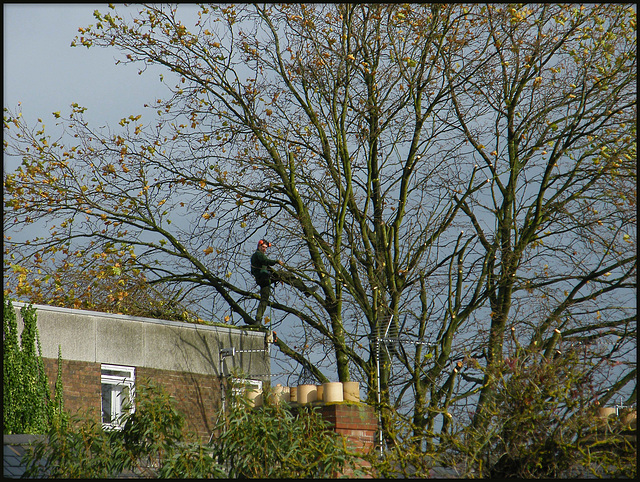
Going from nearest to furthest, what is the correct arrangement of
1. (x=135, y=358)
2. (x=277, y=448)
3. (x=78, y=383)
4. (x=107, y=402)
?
(x=277, y=448)
(x=78, y=383)
(x=107, y=402)
(x=135, y=358)

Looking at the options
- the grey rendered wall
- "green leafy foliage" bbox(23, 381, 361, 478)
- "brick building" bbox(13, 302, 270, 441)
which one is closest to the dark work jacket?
"brick building" bbox(13, 302, 270, 441)

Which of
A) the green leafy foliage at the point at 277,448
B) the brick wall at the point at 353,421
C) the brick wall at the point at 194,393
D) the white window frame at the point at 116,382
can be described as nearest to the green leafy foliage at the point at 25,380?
the white window frame at the point at 116,382

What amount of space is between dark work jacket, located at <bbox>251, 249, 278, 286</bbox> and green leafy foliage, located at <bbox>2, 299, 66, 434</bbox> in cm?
448

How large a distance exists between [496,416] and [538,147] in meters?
10.4

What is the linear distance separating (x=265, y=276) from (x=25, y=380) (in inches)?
200

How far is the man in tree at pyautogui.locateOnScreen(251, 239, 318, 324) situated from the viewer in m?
16.9

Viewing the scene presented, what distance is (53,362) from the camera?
49.2ft

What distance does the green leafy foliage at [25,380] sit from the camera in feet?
47.6

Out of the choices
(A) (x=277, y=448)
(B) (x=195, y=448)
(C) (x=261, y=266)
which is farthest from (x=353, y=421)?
(C) (x=261, y=266)

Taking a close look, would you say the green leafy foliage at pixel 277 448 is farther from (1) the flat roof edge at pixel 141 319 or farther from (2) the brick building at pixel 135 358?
(1) the flat roof edge at pixel 141 319

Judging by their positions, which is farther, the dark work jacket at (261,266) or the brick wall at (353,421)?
the dark work jacket at (261,266)

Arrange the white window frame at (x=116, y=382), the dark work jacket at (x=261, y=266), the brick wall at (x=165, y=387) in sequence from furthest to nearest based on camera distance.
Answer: the dark work jacket at (x=261, y=266), the white window frame at (x=116, y=382), the brick wall at (x=165, y=387)

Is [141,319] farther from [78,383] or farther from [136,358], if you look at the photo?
[78,383]

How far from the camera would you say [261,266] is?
17000 millimetres
